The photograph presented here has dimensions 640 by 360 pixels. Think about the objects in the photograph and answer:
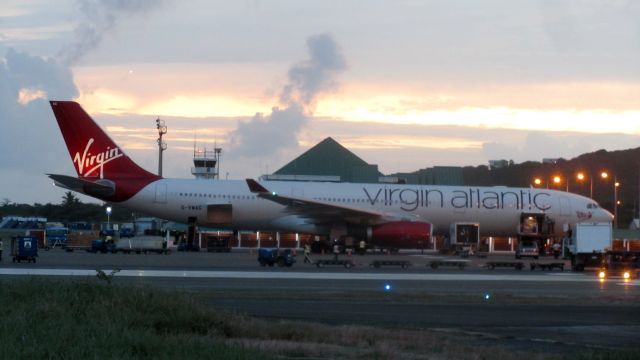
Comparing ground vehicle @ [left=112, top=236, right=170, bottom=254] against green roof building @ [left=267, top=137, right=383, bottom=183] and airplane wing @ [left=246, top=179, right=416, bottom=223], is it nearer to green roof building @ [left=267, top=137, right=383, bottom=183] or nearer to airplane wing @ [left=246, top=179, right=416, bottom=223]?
airplane wing @ [left=246, top=179, right=416, bottom=223]

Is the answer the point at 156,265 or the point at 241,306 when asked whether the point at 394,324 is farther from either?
the point at 156,265

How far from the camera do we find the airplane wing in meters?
53.8

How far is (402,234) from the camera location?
5234 centimetres

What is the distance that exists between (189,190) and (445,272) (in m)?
20.6

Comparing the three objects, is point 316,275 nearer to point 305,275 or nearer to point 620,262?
point 305,275

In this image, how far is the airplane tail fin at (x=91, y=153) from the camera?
5447cm

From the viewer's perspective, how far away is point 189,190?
5547cm

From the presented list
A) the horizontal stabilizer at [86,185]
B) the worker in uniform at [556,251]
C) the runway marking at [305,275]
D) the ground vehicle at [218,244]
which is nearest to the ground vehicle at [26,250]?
the runway marking at [305,275]

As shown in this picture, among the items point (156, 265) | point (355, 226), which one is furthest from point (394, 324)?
point (355, 226)

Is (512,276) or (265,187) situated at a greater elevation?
(265,187)

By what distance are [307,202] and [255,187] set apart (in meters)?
2.79

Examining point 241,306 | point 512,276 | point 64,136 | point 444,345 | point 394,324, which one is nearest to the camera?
point 444,345

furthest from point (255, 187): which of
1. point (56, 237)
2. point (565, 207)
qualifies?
point (56, 237)

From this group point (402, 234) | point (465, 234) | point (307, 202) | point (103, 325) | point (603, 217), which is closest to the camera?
point (103, 325)
